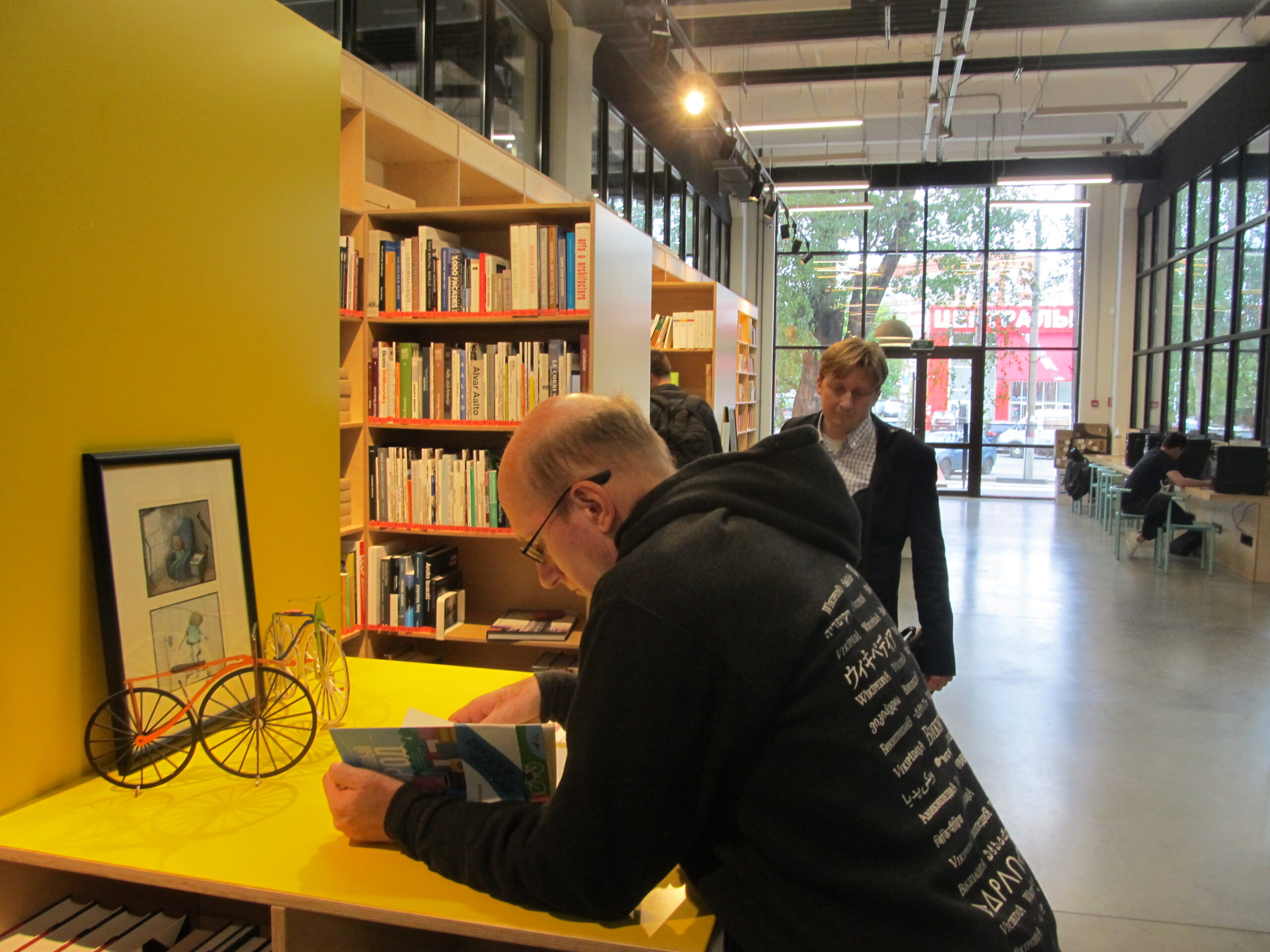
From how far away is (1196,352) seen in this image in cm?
1177

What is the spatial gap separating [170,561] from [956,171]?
1517cm

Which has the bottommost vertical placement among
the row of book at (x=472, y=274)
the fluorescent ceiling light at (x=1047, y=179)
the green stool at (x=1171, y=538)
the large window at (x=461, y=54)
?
the green stool at (x=1171, y=538)

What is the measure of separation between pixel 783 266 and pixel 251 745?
15974mm

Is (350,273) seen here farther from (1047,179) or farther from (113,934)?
(1047,179)

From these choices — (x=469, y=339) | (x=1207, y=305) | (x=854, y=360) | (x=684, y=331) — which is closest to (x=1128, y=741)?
(x=854, y=360)

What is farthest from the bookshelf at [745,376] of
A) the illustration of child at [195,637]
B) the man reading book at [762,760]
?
the man reading book at [762,760]

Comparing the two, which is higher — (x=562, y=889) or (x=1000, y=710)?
(x=562, y=889)

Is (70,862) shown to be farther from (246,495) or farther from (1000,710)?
(1000,710)

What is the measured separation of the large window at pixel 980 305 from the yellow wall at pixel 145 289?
13.7m

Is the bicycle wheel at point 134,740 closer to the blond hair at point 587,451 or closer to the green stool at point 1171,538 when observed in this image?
the blond hair at point 587,451

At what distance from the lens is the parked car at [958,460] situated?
51.1 feet

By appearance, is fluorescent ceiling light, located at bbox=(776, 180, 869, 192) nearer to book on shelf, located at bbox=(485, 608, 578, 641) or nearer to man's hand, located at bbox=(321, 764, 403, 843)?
book on shelf, located at bbox=(485, 608, 578, 641)

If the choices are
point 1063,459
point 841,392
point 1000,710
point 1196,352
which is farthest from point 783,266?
point 841,392

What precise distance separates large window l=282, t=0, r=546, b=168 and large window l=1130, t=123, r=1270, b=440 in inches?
305
